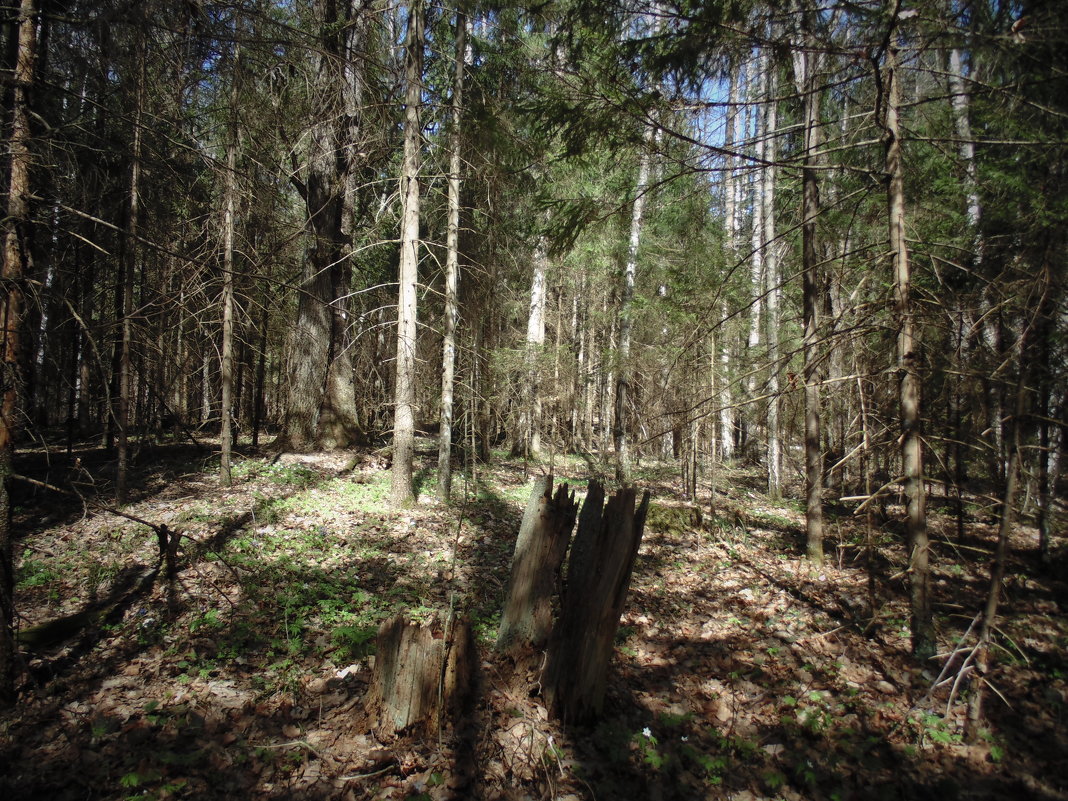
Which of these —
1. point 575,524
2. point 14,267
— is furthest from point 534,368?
point 14,267

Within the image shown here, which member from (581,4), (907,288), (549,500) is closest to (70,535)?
(549,500)

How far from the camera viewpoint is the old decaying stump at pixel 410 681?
3824mm

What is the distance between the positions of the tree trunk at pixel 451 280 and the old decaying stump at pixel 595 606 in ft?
19.1

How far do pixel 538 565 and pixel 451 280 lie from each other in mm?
6509

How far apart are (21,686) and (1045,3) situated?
865 centimetres

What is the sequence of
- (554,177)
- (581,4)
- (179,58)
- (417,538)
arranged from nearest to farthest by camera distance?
1. (179,58)
2. (581,4)
3. (417,538)
4. (554,177)

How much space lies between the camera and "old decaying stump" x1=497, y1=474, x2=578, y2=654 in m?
4.31

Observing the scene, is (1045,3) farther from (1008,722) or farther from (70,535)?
(70,535)

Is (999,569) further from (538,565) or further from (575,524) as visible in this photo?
(538,565)

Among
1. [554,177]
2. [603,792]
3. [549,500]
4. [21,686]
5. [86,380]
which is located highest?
[554,177]

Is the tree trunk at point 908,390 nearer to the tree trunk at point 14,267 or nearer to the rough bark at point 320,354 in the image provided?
the tree trunk at point 14,267

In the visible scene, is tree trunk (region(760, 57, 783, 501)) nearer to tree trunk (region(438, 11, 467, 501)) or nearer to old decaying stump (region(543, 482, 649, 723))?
tree trunk (region(438, 11, 467, 501))

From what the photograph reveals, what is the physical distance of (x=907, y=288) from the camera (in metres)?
4.22

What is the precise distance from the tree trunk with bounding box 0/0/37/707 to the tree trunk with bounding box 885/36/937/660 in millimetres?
6145
